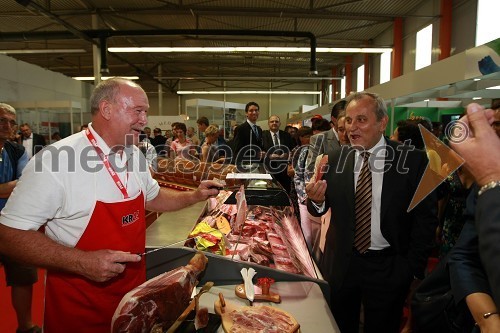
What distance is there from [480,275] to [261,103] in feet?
78.8

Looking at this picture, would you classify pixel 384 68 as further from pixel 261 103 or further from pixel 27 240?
pixel 27 240

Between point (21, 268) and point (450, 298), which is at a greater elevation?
point (450, 298)

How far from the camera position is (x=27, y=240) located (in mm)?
1360

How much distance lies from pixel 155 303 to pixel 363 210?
136cm

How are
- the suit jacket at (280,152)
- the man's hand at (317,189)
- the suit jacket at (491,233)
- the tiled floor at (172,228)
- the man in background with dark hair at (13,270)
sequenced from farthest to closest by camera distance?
the suit jacket at (280,152) < the man in background with dark hair at (13,270) < the man's hand at (317,189) < the tiled floor at (172,228) < the suit jacket at (491,233)

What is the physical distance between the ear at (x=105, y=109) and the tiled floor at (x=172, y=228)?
673 millimetres

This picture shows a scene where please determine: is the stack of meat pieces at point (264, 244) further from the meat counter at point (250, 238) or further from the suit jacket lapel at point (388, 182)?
the suit jacket lapel at point (388, 182)

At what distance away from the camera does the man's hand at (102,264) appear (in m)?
1.30

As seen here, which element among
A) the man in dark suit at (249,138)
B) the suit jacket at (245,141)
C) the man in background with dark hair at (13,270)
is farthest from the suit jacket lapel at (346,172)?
the suit jacket at (245,141)

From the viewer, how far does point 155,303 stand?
1.25 m

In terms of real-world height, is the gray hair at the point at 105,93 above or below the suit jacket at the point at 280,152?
above

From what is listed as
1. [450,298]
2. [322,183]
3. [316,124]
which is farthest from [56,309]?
[316,124]

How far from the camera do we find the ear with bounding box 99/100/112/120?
163 centimetres

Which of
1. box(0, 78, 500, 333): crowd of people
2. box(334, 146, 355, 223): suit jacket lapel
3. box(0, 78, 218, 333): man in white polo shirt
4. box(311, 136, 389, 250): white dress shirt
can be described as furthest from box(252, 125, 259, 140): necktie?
box(0, 78, 218, 333): man in white polo shirt
